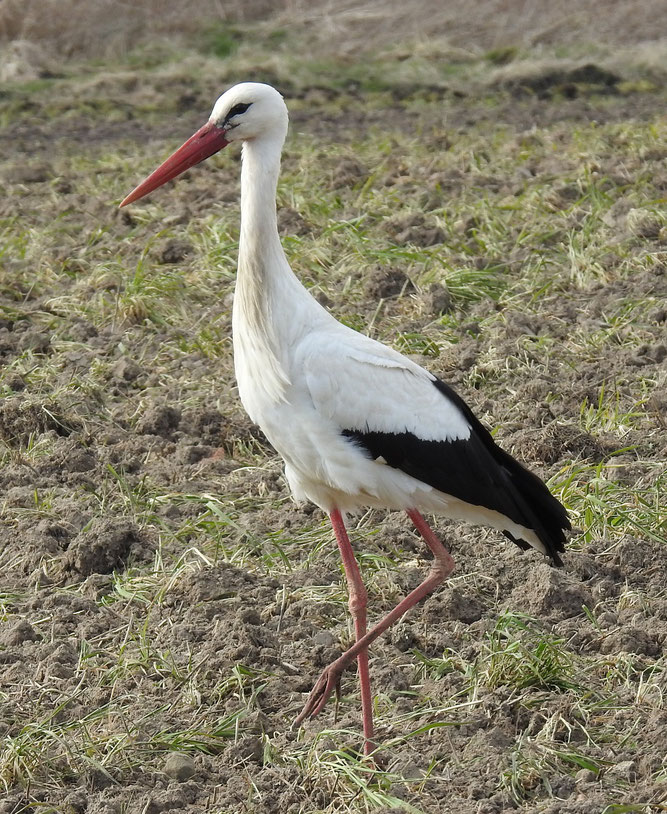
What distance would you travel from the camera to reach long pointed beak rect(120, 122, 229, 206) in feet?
14.8

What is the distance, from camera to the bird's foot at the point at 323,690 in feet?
13.9

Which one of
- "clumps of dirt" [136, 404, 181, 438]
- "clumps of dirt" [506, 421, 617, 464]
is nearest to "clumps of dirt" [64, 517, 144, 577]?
"clumps of dirt" [136, 404, 181, 438]

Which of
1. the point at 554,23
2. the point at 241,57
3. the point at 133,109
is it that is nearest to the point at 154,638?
the point at 133,109

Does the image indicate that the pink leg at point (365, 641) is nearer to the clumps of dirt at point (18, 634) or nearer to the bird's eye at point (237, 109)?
the clumps of dirt at point (18, 634)

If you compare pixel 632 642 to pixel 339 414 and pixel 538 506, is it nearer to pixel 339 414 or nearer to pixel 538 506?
pixel 538 506

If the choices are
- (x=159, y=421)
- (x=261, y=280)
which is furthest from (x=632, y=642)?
(x=159, y=421)

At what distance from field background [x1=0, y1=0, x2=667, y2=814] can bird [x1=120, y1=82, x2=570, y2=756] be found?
312mm

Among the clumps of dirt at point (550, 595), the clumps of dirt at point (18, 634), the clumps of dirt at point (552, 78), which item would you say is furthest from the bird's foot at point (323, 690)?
the clumps of dirt at point (552, 78)

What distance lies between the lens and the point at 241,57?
1448 centimetres

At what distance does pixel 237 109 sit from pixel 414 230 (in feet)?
13.0

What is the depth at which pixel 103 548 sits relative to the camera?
17.1ft

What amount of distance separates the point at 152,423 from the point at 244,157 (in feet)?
7.07

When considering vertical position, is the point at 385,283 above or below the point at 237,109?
below

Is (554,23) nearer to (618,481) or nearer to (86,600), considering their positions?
(618,481)
